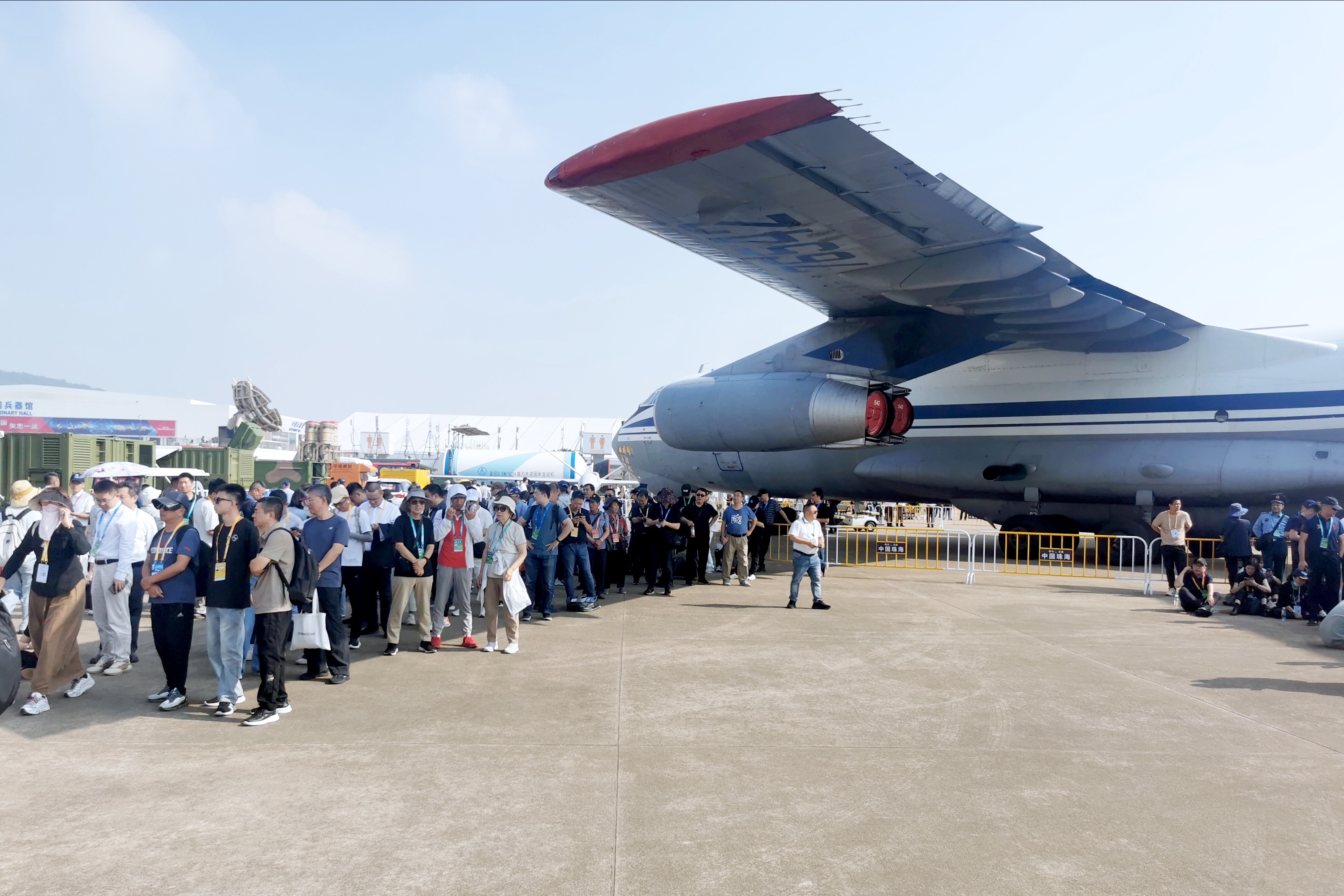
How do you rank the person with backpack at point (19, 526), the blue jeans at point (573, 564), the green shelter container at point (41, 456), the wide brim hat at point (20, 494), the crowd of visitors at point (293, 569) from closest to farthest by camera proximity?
the crowd of visitors at point (293, 569) → the person with backpack at point (19, 526) → the wide brim hat at point (20, 494) → the blue jeans at point (573, 564) → the green shelter container at point (41, 456)

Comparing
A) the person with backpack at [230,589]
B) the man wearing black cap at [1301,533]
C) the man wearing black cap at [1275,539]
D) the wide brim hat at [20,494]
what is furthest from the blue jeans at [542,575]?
the man wearing black cap at [1275,539]

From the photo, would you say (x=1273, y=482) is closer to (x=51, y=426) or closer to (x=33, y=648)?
(x=33, y=648)

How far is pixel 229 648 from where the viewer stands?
5.91 m

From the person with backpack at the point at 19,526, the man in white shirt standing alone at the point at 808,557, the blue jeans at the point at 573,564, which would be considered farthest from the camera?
the man in white shirt standing alone at the point at 808,557

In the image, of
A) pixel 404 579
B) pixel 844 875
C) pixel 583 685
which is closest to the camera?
pixel 844 875

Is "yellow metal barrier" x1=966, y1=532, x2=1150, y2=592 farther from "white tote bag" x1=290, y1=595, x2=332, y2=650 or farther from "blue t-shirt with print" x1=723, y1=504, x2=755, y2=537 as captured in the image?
"white tote bag" x1=290, y1=595, x2=332, y2=650

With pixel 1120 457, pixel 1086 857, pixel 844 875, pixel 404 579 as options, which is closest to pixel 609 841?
pixel 844 875

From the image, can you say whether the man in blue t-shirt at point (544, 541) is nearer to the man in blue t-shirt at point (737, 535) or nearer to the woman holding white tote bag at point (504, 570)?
the woman holding white tote bag at point (504, 570)

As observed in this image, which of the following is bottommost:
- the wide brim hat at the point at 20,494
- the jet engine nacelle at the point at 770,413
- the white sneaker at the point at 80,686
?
the white sneaker at the point at 80,686

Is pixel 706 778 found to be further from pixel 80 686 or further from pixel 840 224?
pixel 840 224

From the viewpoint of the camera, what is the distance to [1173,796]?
4559 millimetres

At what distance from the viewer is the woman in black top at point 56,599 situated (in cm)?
620

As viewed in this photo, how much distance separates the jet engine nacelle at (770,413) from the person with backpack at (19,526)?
9625mm

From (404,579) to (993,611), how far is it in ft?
23.4
